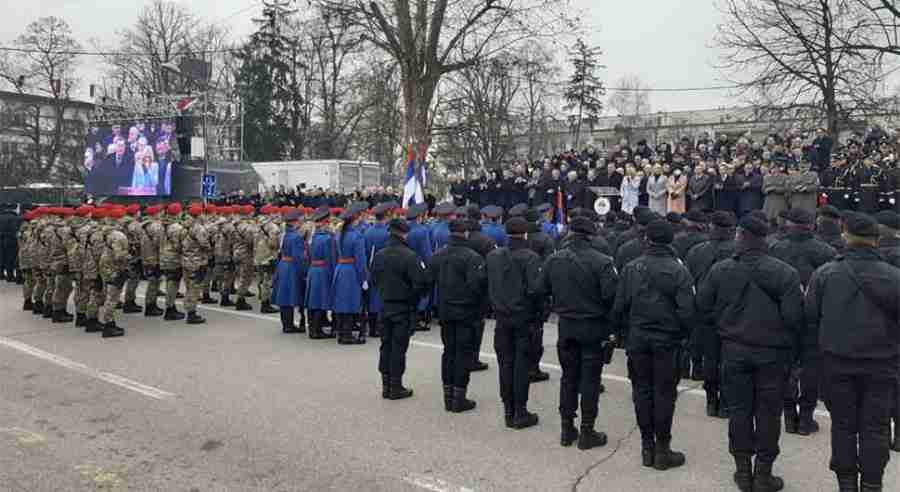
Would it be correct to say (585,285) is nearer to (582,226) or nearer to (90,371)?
(582,226)

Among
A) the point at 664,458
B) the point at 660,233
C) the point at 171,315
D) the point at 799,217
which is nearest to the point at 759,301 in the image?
the point at 660,233

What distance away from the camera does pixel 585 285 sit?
251 inches

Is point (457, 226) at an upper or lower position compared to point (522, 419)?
upper

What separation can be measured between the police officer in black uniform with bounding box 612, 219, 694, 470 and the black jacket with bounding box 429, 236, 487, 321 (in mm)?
1922

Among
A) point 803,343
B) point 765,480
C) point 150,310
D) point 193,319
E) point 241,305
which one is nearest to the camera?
point 765,480

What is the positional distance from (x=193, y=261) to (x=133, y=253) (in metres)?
1.24

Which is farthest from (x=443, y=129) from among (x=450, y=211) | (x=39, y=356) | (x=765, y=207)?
(x=39, y=356)

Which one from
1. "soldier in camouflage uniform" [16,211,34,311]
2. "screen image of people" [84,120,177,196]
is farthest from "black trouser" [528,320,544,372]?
"screen image of people" [84,120,177,196]

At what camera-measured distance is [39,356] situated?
10281 mm

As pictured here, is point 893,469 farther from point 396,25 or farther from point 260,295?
point 396,25

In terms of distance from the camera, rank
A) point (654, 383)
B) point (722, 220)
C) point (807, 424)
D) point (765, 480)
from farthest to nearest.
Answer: point (722, 220) < point (807, 424) < point (654, 383) < point (765, 480)

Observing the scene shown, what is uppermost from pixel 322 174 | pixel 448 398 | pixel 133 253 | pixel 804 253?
pixel 322 174

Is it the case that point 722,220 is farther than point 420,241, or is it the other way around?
point 420,241

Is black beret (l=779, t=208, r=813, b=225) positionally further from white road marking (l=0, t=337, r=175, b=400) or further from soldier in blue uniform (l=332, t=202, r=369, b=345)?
white road marking (l=0, t=337, r=175, b=400)
